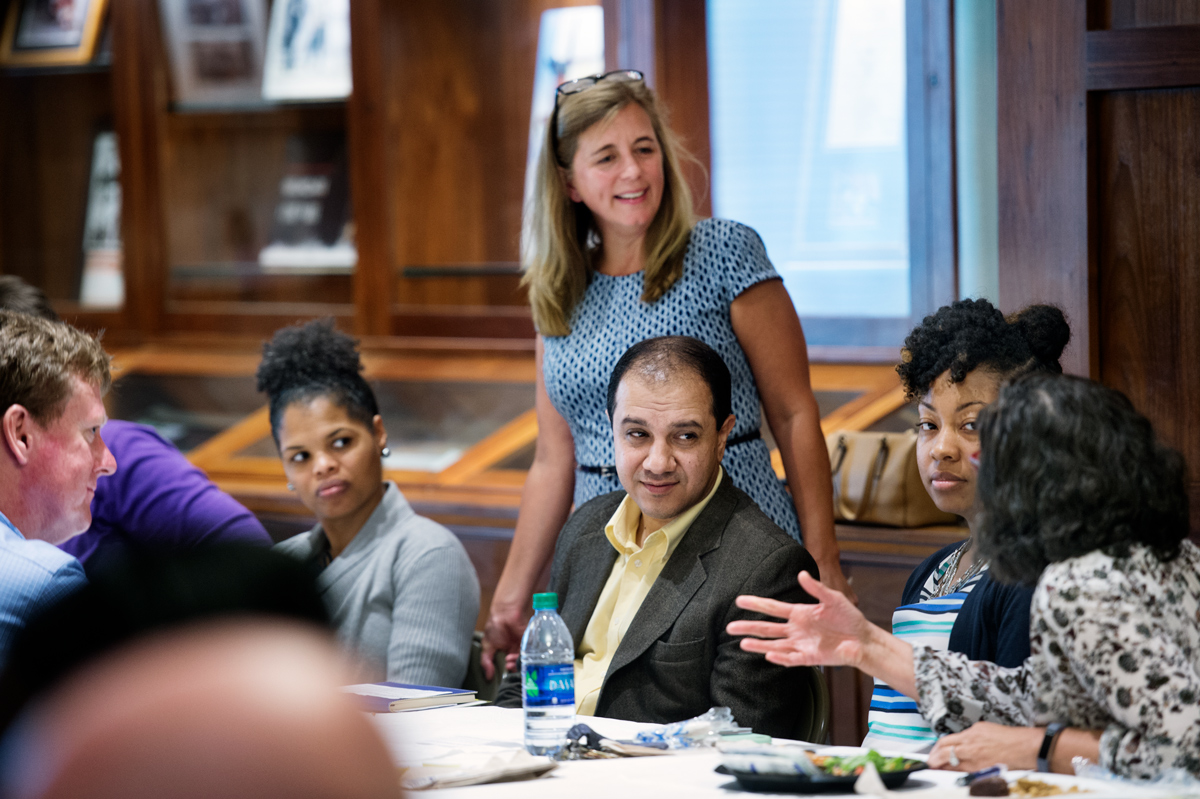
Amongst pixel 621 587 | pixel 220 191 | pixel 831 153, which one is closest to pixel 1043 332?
pixel 621 587

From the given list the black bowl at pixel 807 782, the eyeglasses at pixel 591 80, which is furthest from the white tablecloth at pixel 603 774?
the eyeglasses at pixel 591 80

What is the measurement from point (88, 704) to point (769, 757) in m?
1.10

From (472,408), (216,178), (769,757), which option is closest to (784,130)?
(472,408)

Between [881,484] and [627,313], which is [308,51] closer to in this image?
[627,313]

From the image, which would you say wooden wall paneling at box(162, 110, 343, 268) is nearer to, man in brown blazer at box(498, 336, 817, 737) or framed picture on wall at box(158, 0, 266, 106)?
framed picture on wall at box(158, 0, 266, 106)

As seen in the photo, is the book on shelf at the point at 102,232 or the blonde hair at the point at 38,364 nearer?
the blonde hair at the point at 38,364

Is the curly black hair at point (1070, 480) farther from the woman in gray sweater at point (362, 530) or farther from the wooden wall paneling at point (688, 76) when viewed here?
the wooden wall paneling at point (688, 76)

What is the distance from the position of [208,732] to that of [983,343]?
5.52ft

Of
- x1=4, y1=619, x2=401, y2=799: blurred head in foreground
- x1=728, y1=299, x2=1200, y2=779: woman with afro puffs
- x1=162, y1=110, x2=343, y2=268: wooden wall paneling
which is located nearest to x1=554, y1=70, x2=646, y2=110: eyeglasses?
x1=728, y1=299, x2=1200, y2=779: woman with afro puffs

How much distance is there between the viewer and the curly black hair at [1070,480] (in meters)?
1.48

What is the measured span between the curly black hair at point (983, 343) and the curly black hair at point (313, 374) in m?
1.28

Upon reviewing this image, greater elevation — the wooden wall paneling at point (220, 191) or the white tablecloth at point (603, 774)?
the wooden wall paneling at point (220, 191)

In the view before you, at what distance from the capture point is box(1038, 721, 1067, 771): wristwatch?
1504mm

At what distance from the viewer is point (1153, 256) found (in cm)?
255
